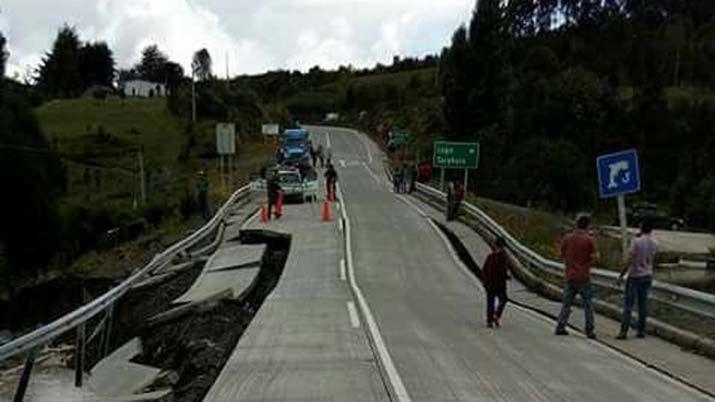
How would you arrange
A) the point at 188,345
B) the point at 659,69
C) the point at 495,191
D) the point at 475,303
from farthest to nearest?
the point at 659,69 < the point at 495,191 < the point at 475,303 < the point at 188,345

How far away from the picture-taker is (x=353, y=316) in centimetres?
2112

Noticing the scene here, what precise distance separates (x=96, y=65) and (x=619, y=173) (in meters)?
178

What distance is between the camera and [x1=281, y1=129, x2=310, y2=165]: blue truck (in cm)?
8211

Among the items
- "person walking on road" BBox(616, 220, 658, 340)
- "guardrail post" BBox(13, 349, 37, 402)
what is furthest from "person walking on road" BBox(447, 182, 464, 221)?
"guardrail post" BBox(13, 349, 37, 402)

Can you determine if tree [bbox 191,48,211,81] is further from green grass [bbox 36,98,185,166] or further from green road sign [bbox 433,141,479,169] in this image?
green road sign [bbox 433,141,479,169]

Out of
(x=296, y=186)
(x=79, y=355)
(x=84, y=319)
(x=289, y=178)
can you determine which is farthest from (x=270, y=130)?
(x=79, y=355)

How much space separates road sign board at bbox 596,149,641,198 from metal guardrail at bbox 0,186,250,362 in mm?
10508

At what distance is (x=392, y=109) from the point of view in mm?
155875

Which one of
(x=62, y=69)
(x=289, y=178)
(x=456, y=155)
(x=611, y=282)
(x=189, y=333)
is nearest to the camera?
(x=189, y=333)

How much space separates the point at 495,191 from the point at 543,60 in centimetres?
3559

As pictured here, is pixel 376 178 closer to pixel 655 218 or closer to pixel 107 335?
pixel 655 218

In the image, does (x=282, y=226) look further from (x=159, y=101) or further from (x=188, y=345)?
(x=159, y=101)

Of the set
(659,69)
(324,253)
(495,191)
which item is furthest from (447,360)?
(659,69)

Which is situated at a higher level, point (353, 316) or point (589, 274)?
point (589, 274)
